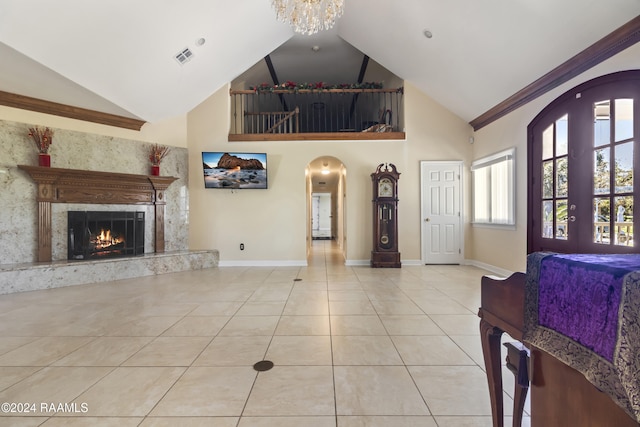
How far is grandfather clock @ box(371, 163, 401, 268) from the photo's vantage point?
17.4ft

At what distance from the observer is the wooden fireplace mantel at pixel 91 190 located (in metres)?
4.15

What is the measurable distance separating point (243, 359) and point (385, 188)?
13.5ft

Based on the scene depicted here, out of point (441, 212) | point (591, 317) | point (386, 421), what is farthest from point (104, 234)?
point (441, 212)

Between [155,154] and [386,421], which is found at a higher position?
[155,154]

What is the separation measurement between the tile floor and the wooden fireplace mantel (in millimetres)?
1258

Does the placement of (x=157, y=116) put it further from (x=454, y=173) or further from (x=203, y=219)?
(x=454, y=173)

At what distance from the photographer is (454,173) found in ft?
18.3

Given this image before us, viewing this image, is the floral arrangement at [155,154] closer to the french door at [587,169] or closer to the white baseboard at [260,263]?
the white baseboard at [260,263]

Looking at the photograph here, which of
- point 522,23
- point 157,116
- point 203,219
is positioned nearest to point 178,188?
point 203,219

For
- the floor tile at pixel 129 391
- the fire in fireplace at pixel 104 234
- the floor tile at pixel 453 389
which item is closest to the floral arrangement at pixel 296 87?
the fire in fireplace at pixel 104 234

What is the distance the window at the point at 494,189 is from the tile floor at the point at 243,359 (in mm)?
1823

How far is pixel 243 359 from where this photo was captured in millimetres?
1978

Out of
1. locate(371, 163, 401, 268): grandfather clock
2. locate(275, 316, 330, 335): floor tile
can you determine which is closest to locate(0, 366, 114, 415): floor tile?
locate(275, 316, 330, 335): floor tile

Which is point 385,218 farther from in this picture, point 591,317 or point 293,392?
point 591,317
